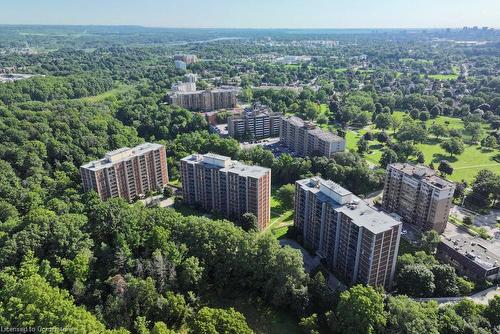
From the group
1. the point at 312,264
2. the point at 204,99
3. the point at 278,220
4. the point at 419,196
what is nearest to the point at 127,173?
the point at 278,220

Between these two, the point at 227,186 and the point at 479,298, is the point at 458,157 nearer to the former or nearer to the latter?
the point at 479,298

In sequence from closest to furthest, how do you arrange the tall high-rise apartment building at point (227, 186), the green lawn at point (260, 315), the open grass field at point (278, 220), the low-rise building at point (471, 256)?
the green lawn at point (260, 315) < the low-rise building at point (471, 256) < the tall high-rise apartment building at point (227, 186) < the open grass field at point (278, 220)

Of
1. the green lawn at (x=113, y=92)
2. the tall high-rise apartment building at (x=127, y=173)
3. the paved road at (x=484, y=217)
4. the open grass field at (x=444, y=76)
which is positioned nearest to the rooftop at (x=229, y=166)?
the tall high-rise apartment building at (x=127, y=173)

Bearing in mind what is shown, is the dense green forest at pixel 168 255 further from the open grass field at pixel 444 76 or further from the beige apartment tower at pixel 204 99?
the open grass field at pixel 444 76

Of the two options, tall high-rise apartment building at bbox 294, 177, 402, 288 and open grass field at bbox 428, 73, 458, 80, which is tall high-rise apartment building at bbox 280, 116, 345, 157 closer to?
tall high-rise apartment building at bbox 294, 177, 402, 288

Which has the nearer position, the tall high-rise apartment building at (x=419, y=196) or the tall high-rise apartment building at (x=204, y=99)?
the tall high-rise apartment building at (x=419, y=196)

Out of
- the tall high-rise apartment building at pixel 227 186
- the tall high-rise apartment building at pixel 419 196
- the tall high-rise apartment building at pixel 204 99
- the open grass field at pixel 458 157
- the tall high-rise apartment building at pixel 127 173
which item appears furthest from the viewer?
the tall high-rise apartment building at pixel 204 99

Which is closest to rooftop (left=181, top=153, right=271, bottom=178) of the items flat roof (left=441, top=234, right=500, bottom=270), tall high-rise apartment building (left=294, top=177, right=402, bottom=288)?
tall high-rise apartment building (left=294, top=177, right=402, bottom=288)
